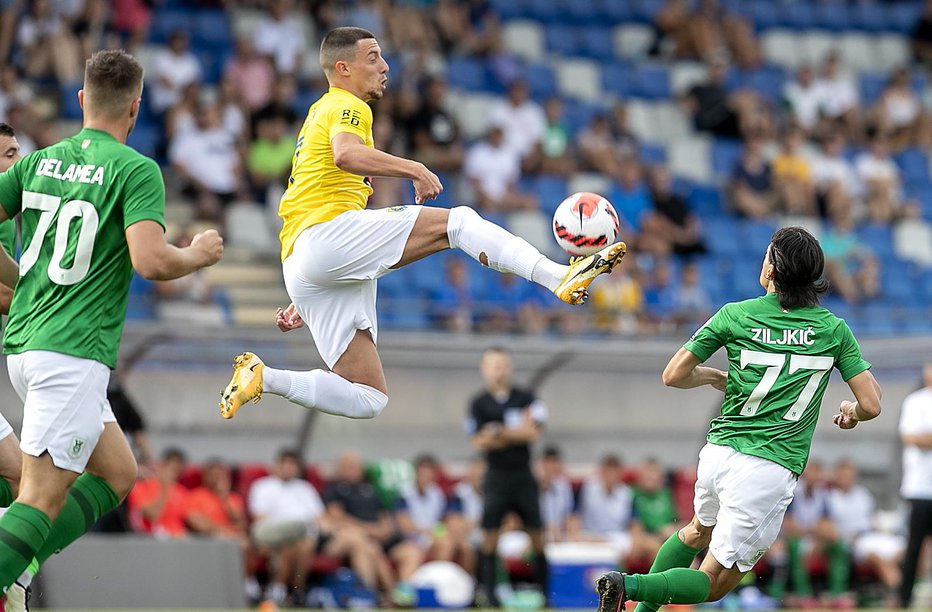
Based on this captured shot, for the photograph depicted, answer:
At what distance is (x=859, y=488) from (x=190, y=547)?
8684mm

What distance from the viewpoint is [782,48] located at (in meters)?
24.9

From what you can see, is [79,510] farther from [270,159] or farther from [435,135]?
[435,135]

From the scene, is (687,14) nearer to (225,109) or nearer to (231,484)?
(225,109)

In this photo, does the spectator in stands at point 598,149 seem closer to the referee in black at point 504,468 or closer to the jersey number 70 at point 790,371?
the referee in black at point 504,468

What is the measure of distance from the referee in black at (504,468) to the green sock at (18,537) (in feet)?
23.0

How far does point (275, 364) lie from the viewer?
1468 cm

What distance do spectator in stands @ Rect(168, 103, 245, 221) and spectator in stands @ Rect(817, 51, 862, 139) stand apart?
10.5m

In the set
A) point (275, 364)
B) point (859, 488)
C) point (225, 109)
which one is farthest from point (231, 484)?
point (859, 488)

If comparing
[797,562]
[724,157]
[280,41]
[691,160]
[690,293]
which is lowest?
[797,562]

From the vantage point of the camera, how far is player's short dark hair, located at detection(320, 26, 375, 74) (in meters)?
7.85

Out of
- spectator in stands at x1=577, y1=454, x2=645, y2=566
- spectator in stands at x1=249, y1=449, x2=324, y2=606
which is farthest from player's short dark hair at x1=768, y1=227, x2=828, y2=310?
spectator in stands at x1=577, y1=454, x2=645, y2=566

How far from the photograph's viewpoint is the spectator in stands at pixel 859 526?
16328 millimetres

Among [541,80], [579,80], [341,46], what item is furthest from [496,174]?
[341,46]

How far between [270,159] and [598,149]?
4.92 metres
